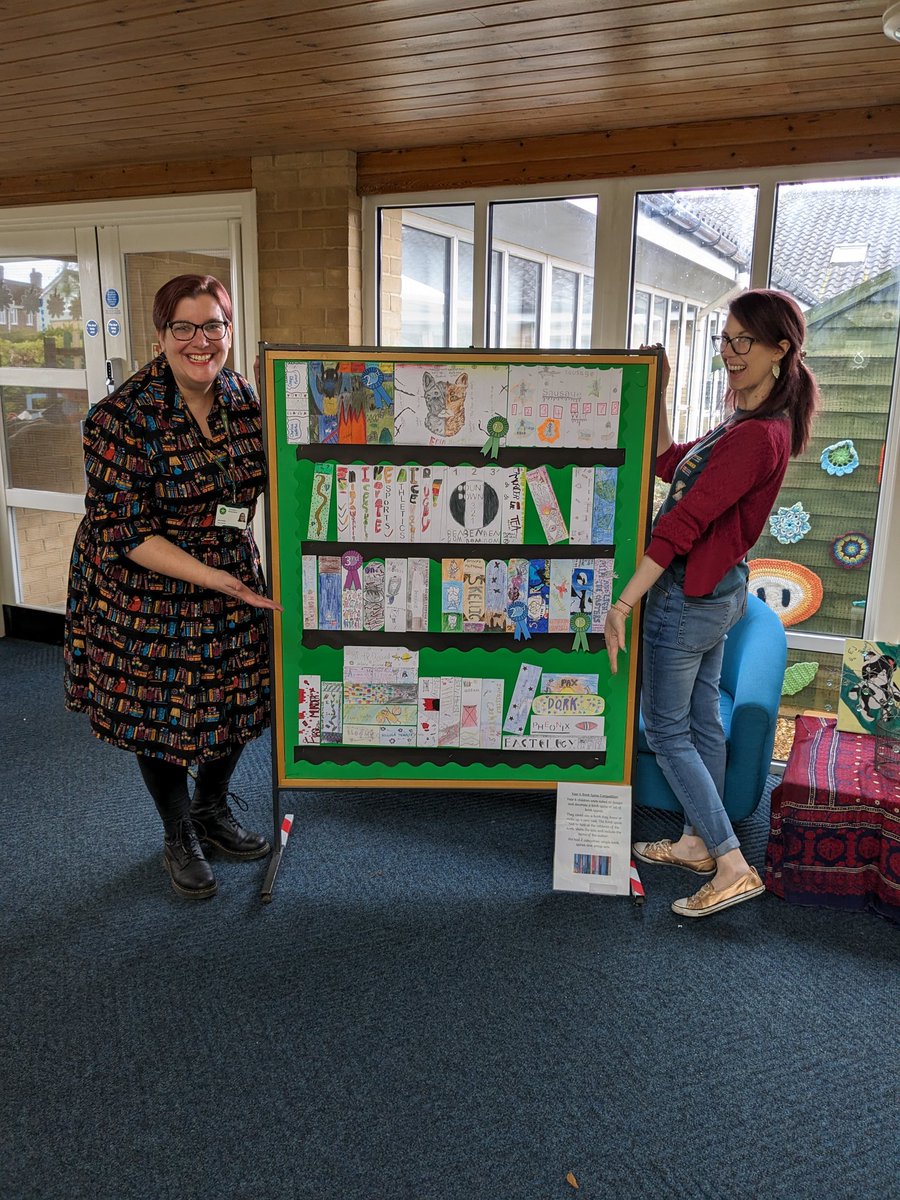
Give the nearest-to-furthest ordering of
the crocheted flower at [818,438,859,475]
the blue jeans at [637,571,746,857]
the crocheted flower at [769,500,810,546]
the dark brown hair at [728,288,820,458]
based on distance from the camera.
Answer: the dark brown hair at [728,288,820,458]
the blue jeans at [637,571,746,857]
the crocheted flower at [818,438,859,475]
the crocheted flower at [769,500,810,546]

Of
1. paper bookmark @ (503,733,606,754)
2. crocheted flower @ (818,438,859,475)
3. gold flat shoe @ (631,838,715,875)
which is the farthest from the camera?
crocheted flower @ (818,438,859,475)

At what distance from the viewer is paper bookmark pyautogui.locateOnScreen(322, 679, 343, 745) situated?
2.50 m

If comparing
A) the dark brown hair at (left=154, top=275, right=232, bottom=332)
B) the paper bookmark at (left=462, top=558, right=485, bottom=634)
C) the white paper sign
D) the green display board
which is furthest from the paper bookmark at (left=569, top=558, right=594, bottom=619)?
the dark brown hair at (left=154, top=275, right=232, bottom=332)

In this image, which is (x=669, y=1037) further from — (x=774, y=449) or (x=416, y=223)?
(x=416, y=223)

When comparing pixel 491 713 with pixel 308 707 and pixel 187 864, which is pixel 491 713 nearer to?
pixel 308 707

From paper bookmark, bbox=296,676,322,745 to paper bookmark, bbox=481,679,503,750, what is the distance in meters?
0.45

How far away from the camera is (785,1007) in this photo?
2125mm

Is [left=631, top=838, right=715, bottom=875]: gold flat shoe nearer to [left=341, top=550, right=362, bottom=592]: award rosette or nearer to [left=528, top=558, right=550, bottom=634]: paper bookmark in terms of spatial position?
[left=528, top=558, right=550, bottom=634]: paper bookmark

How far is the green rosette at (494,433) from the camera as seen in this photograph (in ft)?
7.66

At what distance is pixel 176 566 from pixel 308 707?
1.78 ft

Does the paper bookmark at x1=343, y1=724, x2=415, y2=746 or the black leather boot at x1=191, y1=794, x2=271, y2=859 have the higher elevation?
the paper bookmark at x1=343, y1=724, x2=415, y2=746

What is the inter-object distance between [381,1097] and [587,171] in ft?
10.3

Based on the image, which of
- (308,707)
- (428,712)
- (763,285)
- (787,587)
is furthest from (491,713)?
(763,285)

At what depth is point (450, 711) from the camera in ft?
8.20
